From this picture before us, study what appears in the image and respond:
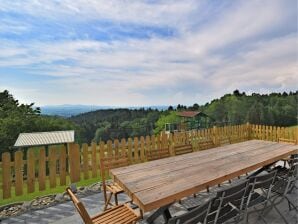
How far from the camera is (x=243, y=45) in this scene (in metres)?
9.55

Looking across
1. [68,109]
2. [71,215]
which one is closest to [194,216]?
[71,215]

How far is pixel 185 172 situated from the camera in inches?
120

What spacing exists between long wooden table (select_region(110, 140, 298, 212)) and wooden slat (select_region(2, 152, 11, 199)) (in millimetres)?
2461

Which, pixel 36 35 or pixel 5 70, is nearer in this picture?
pixel 36 35

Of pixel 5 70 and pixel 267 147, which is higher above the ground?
pixel 5 70

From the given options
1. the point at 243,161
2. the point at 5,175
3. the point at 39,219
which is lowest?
the point at 39,219

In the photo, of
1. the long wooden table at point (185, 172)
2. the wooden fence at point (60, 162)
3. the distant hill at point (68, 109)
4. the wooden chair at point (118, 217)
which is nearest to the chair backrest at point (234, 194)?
the long wooden table at point (185, 172)

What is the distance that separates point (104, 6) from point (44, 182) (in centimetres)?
521

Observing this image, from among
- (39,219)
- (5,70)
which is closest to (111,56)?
(5,70)

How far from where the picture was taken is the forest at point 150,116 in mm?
19375

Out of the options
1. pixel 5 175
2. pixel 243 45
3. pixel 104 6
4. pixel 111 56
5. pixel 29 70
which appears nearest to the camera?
pixel 5 175

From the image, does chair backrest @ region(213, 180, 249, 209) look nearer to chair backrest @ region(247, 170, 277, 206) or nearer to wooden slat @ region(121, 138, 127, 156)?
chair backrest @ region(247, 170, 277, 206)

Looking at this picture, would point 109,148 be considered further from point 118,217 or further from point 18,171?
point 118,217

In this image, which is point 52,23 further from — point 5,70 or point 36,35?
point 5,70
